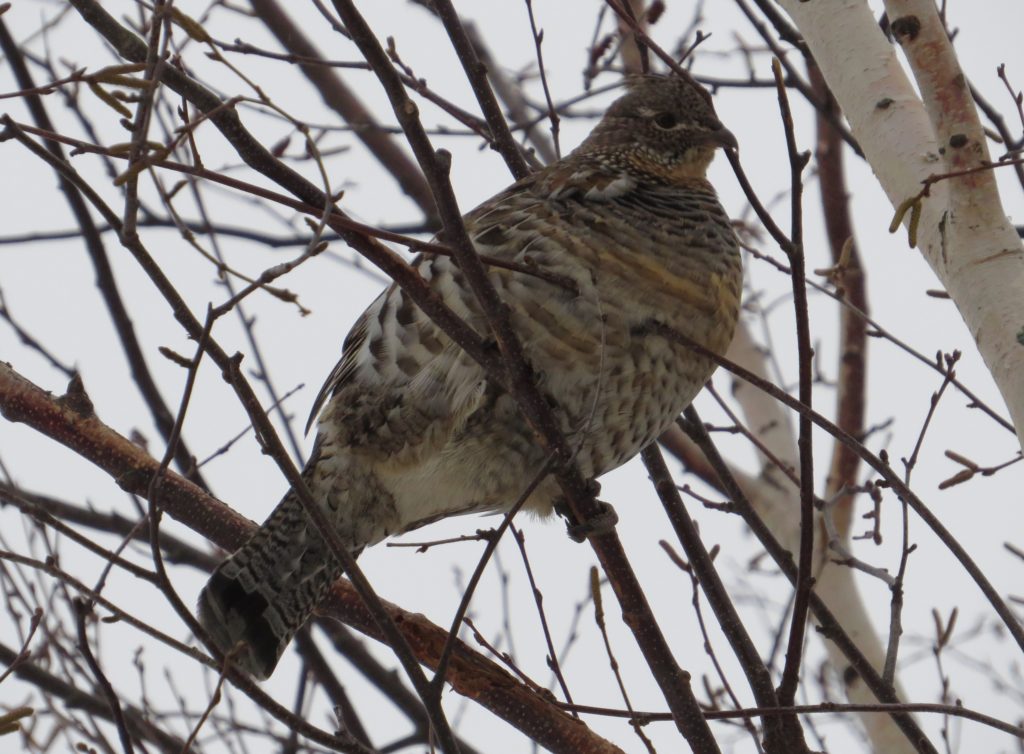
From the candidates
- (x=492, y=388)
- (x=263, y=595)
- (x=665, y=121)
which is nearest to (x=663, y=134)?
(x=665, y=121)

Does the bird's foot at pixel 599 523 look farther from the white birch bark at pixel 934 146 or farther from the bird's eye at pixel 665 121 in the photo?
the bird's eye at pixel 665 121

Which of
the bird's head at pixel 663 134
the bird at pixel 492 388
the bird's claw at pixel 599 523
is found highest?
the bird's head at pixel 663 134

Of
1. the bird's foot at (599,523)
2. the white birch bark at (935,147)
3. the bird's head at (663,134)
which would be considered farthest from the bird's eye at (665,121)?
the bird's foot at (599,523)

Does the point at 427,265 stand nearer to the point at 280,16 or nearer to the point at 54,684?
the point at 54,684

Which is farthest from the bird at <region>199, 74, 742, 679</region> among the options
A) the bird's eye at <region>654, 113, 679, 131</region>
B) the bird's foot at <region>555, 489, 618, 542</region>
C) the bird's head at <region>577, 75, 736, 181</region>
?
the bird's eye at <region>654, 113, 679, 131</region>

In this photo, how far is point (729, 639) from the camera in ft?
11.2

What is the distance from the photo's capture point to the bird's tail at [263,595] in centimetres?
374

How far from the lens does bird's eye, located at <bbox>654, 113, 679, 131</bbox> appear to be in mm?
4910

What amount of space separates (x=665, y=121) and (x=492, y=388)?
1.81 m

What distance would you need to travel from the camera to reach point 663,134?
489 cm

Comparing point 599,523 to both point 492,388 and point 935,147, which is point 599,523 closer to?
point 492,388

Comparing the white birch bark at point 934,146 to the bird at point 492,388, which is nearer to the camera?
the white birch bark at point 934,146

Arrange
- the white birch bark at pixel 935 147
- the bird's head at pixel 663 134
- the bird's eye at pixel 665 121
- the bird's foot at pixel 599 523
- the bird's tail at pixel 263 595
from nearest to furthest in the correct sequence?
the white birch bark at pixel 935 147 < the bird's foot at pixel 599 523 < the bird's tail at pixel 263 595 < the bird's head at pixel 663 134 < the bird's eye at pixel 665 121

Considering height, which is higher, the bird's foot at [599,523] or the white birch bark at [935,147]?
the white birch bark at [935,147]
